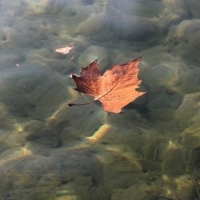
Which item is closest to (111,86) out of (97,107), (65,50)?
(97,107)

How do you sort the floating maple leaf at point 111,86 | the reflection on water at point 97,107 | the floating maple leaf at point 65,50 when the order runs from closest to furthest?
the reflection on water at point 97,107 < the floating maple leaf at point 111,86 < the floating maple leaf at point 65,50

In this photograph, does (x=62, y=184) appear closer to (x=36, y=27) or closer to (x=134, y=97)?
(x=134, y=97)

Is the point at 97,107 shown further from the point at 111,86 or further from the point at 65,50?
the point at 65,50

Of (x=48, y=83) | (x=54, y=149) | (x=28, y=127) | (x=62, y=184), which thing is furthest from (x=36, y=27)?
(x=62, y=184)

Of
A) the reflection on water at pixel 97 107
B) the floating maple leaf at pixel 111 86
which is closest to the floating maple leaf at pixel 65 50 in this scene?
the reflection on water at pixel 97 107

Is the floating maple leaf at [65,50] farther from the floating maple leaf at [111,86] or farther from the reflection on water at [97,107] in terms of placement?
the floating maple leaf at [111,86]

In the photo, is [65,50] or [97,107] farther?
[65,50]
